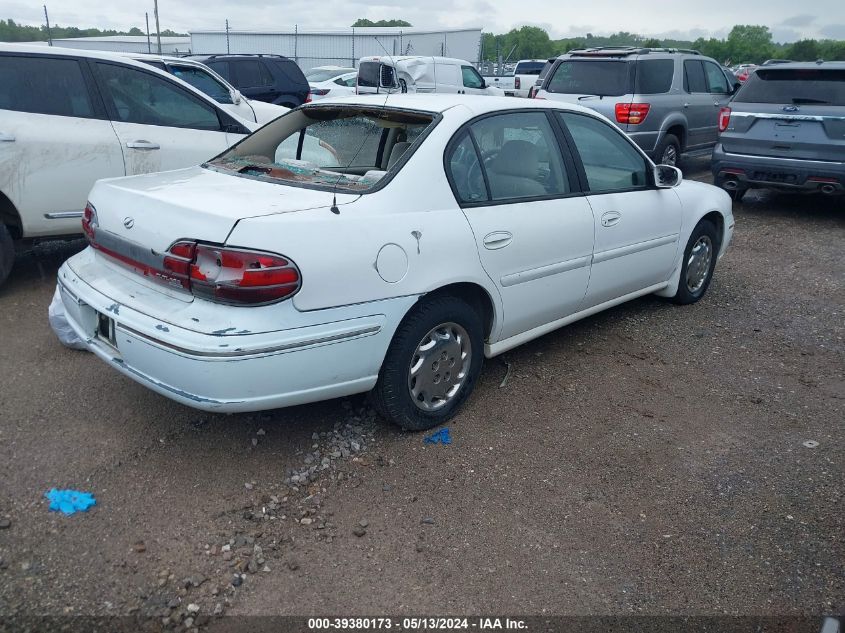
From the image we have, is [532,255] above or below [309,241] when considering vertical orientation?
below

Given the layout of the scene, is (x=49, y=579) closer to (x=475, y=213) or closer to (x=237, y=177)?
(x=237, y=177)

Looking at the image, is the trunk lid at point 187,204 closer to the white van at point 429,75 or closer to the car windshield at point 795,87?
the car windshield at point 795,87

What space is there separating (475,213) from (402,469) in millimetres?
1276

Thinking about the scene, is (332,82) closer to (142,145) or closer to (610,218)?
(142,145)

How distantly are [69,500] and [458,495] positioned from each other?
1624 mm

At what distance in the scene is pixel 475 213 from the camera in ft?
11.8

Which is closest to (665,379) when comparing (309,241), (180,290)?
(309,241)

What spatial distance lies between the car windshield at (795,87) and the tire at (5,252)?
7.86m

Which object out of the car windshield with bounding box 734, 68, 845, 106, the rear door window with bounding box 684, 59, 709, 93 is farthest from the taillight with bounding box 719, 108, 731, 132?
the rear door window with bounding box 684, 59, 709, 93

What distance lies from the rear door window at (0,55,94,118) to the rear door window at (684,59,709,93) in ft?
27.0

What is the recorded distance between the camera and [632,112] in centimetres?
955

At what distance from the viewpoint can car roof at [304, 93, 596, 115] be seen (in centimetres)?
383

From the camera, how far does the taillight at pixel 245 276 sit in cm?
283

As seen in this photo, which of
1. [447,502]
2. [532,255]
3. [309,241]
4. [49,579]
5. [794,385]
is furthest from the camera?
[794,385]
